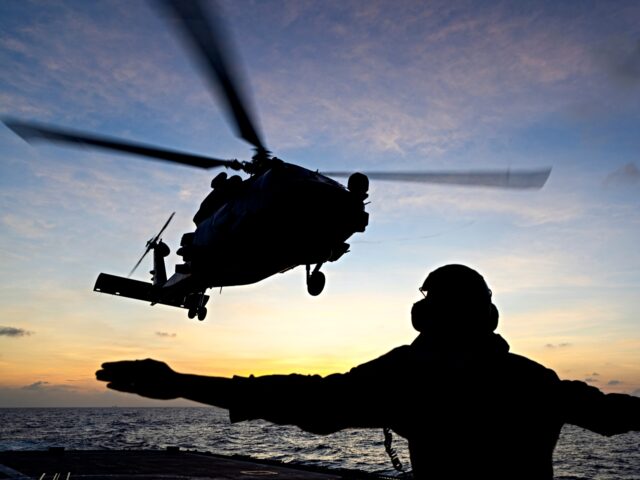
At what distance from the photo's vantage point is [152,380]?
5.60 feet

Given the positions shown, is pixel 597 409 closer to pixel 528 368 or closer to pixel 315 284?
pixel 528 368

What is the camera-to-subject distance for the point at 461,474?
2.05 meters

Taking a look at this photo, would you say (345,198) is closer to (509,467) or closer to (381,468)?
(509,467)

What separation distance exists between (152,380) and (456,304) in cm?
134

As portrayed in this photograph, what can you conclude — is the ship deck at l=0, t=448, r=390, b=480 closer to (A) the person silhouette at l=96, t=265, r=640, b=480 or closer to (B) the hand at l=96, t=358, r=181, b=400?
(A) the person silhouette at l=96, t=265, r=640, b=480

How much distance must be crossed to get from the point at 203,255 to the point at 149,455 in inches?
794

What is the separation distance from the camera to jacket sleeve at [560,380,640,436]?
223 centimetres

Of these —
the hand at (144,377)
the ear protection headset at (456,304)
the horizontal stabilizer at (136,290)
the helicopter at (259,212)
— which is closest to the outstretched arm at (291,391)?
the hand at (144,377)

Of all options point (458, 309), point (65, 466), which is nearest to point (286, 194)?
point (458, 309)

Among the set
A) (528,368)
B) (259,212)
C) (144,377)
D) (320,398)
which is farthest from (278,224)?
(144,377)

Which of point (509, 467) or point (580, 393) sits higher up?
point (580, 393)

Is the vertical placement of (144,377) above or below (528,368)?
below

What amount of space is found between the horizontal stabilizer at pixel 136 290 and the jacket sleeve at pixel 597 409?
18.3 metres

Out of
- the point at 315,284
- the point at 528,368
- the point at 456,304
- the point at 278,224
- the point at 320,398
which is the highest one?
the point at 278,224
